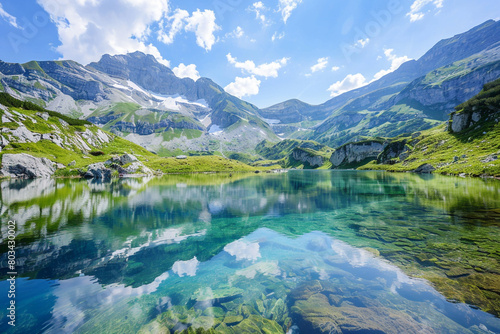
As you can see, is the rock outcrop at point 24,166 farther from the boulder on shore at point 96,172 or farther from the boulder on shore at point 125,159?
the boulder on shore at point 125,159

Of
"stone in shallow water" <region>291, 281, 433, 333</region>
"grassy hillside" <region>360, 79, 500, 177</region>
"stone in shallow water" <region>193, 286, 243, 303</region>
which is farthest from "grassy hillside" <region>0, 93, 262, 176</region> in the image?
"grassy hillside" <region>360, 79, 500, 177</region>

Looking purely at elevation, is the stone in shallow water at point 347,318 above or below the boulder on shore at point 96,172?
below

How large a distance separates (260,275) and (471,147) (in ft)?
496

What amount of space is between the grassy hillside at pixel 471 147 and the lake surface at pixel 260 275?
82564mm

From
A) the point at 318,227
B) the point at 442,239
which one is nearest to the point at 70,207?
the point at 318,227

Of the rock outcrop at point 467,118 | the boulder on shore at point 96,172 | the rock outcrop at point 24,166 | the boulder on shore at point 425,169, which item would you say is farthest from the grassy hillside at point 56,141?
the rock outcrop at point 467,118

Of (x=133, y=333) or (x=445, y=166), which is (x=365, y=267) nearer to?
(x=133, y=333)

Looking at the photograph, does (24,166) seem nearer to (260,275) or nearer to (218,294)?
(218,294)

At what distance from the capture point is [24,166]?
100 metres

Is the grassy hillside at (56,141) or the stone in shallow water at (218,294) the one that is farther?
the grassy hillside at (56,141)

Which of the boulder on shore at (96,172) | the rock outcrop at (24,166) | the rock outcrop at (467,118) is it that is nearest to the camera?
the rock outcrop at (24,166)

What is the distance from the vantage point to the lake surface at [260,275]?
9.65m

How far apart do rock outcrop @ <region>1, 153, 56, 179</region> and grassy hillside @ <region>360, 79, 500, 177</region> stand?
665 ft

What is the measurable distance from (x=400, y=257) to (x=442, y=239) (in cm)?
668
